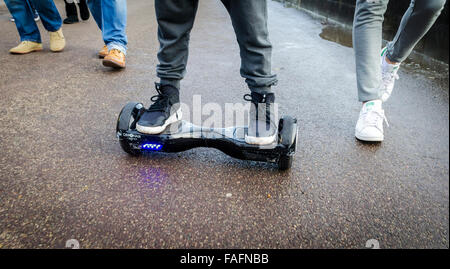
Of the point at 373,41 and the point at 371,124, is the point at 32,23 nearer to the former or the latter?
the point at 373,41

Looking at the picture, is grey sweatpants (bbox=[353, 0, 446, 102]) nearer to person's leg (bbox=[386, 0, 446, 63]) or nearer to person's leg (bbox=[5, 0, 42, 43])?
person's leg (bbox=[386, 0, 446, 63])

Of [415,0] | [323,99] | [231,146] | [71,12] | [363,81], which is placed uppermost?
[415,0]

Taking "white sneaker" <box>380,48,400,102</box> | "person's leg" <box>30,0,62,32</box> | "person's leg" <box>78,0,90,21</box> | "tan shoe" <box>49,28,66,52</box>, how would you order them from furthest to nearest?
"person's leg" <box>78,0,90,21</box> → "tan shoe" <box>49,28,66,52</box> → "person's leg" <box>30,0,62,32</box> → "white sneaker" <box>380,48,400,102</box>

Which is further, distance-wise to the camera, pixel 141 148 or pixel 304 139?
pixel 304 139

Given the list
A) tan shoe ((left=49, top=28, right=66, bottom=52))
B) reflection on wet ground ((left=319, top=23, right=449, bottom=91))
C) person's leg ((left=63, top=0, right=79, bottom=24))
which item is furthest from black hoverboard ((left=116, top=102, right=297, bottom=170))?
person's leg ((left=63, top=0, right=79, bottom=24))

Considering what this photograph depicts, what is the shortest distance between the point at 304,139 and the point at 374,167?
43 cm

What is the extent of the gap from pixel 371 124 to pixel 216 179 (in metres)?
1.06

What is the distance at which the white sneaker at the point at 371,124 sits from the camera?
1.71 metres

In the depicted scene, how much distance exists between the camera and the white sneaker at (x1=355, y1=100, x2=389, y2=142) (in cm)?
171

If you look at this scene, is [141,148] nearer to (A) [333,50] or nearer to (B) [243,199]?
(B) [243,199]

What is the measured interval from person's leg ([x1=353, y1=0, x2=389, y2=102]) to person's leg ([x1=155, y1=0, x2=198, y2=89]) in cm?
102

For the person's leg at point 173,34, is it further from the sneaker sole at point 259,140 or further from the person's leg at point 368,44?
the person's leg at point 368,44

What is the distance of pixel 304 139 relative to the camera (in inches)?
69.5

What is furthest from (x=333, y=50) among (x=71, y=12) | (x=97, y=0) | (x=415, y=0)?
(x=71, y=12)
